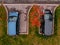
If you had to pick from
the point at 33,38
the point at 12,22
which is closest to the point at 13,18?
the point at 12,22

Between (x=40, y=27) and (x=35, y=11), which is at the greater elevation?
(x=35, y=11)

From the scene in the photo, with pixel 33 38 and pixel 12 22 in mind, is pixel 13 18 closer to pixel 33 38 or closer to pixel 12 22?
pixel 12 22

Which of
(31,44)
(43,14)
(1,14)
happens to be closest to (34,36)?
(31,44)

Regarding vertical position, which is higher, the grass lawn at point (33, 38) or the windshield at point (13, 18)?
the windshield at point (13, 18)

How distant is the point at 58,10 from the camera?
352 inches

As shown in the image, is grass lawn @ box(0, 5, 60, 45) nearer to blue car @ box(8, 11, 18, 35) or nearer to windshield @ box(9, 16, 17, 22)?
blue car @ box(8, 11, 18, 35)

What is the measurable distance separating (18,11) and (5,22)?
2.01 feet

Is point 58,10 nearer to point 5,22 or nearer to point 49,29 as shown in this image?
point 49,29

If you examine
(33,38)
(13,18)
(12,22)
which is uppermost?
(13,18)

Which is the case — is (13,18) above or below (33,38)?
above

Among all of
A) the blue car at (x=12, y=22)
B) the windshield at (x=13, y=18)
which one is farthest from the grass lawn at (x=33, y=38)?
the windshield at (x=13, y=18)

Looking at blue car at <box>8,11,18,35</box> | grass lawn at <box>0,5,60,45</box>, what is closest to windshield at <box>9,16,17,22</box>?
blue car at <box>8,11,18,35</box>

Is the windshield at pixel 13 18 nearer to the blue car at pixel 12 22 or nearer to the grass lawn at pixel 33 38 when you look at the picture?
the blue car at pixel 12 22

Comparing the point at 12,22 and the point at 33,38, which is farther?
the point at 33,38
